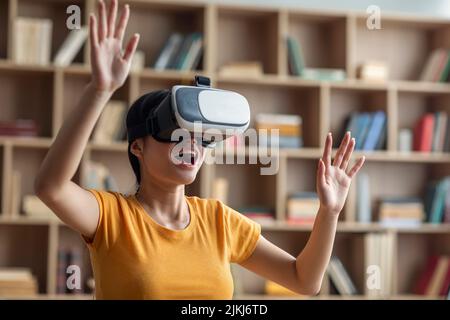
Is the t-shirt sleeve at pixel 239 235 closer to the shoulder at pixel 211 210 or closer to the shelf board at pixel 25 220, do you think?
the shoulder at pixel 211 210

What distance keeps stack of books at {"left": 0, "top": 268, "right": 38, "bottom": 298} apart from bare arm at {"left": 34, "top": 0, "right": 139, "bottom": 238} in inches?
112

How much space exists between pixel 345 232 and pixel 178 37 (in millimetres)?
1346

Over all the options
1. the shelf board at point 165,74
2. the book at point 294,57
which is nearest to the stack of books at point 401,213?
the book at point 294,57

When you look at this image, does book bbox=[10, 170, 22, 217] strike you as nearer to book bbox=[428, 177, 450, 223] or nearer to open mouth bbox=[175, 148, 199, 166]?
book bbox=[428, 177, 450, 223]

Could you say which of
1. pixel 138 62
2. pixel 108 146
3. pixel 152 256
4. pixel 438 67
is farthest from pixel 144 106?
pixel 438 67

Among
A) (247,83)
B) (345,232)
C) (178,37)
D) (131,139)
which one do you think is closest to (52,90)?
(178,37)

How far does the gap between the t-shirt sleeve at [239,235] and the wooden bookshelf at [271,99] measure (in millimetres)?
2677

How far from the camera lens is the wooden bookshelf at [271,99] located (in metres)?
3.82

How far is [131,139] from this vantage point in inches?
40.6

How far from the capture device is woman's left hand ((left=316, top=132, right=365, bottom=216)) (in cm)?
98

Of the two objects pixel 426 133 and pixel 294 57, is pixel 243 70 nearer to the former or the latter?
pixel 294 57

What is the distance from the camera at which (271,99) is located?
164 inches

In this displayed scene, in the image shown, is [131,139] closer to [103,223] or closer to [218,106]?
[103,223]

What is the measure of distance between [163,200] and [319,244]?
21 cm
